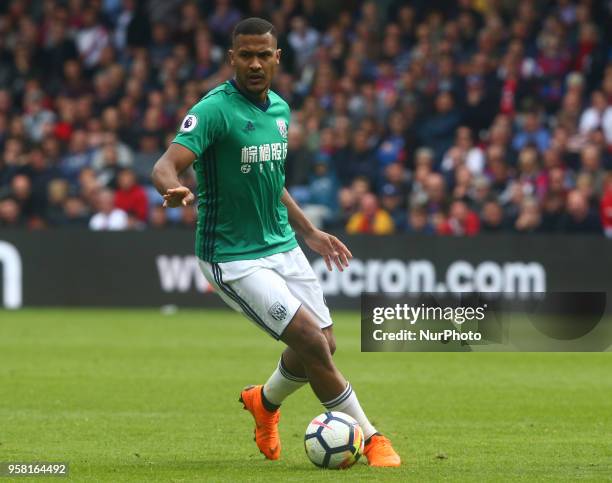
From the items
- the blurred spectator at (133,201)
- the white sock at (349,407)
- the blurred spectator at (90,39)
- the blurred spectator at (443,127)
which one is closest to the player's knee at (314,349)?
the white sock at (349,407)

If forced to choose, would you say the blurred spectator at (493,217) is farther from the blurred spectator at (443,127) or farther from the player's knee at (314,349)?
the player's knee at (314,349)

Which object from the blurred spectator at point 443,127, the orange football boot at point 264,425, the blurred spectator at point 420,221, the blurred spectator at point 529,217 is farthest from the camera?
the blurred spectator at point 443,127

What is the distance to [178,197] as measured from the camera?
651 centimetres

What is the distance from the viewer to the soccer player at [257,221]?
725cm

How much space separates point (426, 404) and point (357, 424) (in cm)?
314

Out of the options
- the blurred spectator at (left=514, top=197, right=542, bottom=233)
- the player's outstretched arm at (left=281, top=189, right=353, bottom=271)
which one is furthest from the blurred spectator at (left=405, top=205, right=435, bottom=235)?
the player's outstretched arm at (left=281, top=189, right=353, bottom=271)

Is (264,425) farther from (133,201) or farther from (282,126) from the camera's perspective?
(133,201)

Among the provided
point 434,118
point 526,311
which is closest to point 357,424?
point 526,311

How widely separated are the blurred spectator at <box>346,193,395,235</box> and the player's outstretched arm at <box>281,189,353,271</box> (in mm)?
11546

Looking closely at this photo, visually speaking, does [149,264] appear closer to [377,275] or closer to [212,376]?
[377,275]

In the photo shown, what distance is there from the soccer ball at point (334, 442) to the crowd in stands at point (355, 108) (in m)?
11.9

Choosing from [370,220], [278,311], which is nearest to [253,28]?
[278,311]

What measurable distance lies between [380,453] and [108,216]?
13.2 m

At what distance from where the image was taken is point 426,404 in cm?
1041
